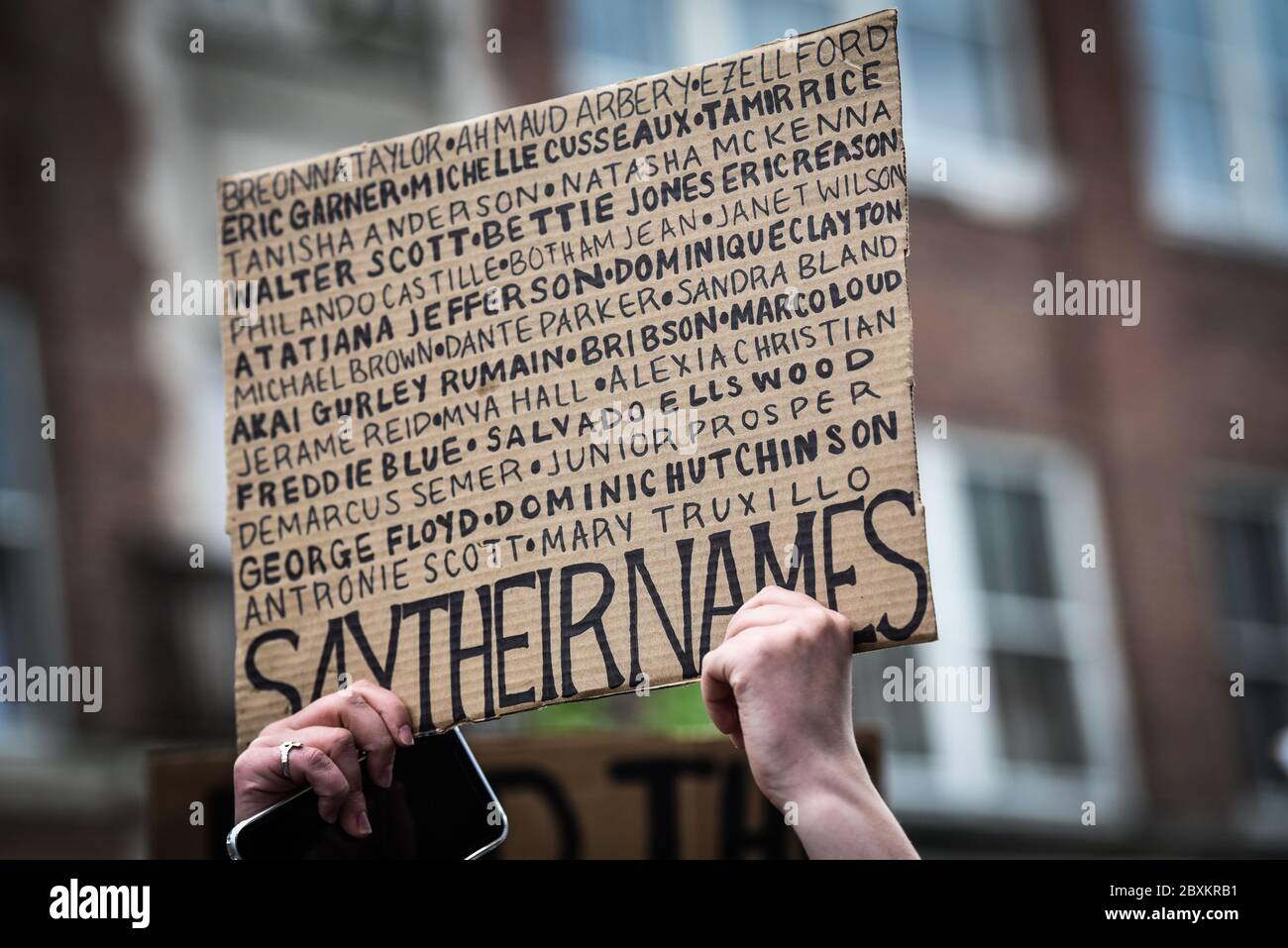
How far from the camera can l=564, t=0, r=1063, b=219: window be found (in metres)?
8.80

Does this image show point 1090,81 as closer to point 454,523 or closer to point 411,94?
point 411,94

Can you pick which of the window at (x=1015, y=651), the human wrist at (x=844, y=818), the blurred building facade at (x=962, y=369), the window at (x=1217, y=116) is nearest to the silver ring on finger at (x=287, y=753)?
the human wrist at (x=844, y=818)

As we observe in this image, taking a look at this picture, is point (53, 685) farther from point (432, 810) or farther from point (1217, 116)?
point (1217, 116)

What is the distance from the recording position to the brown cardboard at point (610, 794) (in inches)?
127

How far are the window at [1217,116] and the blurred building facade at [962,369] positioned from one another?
0.07 ft

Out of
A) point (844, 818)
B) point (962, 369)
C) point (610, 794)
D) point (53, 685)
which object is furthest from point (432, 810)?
point (962, 369)

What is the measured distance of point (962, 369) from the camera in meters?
9.08

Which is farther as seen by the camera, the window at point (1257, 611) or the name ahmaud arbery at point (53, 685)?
the window at point (1257, 611)

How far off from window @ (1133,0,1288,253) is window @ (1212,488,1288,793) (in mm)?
1685

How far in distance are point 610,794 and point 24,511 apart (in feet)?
14.0

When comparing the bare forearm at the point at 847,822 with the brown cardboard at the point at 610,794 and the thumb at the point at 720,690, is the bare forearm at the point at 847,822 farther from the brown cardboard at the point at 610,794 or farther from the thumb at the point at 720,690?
the brown cardboard at the point at 610,794

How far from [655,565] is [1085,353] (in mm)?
7807

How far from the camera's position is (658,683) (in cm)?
211

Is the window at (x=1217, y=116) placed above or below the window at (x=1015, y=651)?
above
